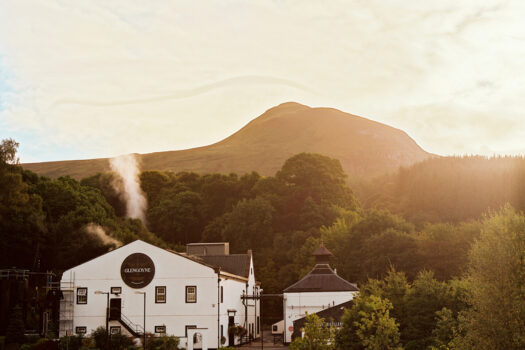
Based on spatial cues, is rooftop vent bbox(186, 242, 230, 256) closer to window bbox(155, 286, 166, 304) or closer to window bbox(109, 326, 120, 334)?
window bbox(155, 286, 166, 304)

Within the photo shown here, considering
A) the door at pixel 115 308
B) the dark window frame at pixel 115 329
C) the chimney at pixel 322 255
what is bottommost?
the dark window frame at pixel 115 329

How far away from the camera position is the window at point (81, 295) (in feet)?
179

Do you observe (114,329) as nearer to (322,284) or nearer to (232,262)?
(232,262)

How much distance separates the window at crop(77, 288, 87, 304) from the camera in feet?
179

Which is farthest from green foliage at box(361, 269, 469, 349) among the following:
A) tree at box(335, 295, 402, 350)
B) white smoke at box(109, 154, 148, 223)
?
white smoke at box(109, 154, 148, 223)

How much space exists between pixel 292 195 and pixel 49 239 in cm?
3536

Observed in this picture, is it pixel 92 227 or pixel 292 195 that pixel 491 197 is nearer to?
pixel 292 195

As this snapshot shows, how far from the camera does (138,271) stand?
5434cm

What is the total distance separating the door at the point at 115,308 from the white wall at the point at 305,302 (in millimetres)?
15291

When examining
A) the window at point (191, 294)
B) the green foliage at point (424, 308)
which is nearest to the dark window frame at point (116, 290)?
the window at point (191, 294)

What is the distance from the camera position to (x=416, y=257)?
65562 millimetres

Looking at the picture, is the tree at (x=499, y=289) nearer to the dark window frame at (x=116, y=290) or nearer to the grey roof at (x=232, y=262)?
the dark window frame at (x=116, y=290)

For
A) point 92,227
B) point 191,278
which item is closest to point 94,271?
point 191,278

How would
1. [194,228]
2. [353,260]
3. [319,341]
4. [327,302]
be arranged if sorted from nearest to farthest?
[319,341] < [327,302] < [353,260] < [194,228]
